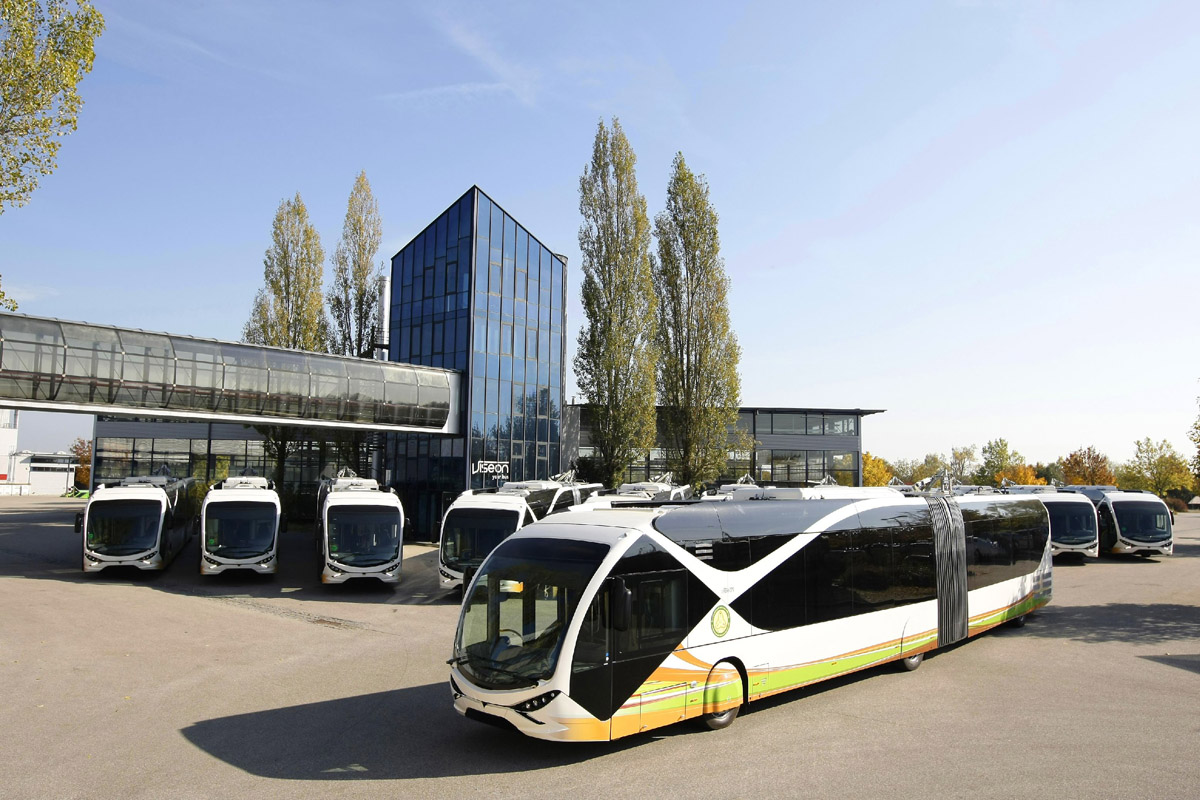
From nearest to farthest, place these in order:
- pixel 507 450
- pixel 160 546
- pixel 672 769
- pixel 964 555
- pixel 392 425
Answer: pixel 672 769 → pixel 964 555 → pixel 160 546 → pixel 392 425 → pixel 507 450

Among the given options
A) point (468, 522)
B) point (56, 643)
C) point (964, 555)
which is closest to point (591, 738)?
point (964, 555)

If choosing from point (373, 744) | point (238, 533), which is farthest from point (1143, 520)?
point (373, 744)

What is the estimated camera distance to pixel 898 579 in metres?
12.6

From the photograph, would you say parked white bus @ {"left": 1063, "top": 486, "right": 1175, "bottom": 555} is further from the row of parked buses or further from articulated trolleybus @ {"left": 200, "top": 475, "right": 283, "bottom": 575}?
articulated trolleybus @ {"left": 200, "top": 475, "right": 283, "bottom": 575}

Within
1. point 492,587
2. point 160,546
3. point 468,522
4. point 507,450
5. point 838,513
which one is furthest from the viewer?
point 507,450

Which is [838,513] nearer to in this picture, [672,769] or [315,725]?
[672,769]

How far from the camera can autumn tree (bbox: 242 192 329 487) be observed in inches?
1757

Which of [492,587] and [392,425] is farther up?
[392,425]

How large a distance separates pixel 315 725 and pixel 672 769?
4.32 metres

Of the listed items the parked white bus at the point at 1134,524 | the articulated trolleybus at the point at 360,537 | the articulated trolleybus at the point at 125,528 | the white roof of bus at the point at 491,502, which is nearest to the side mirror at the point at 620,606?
the white roof of bus at the point at 491,502

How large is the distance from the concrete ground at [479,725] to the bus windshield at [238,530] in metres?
5.45

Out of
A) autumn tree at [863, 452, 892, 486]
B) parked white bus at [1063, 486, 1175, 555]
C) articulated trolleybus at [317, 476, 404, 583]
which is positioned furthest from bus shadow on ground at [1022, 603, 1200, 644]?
autumn tree at [863, 452, 892, 486]

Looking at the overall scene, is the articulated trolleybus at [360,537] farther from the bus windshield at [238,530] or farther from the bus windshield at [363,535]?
the bus windshield at [238,530]

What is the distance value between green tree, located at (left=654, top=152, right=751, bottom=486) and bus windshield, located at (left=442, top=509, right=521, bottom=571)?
19.6 meters
